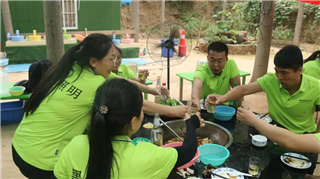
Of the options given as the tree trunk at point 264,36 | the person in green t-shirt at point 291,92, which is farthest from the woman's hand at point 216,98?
the tree trunk at point 264,36

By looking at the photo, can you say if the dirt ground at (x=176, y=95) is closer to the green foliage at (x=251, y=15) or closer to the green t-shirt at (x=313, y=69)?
the green t-shirt at (x=313, y=69)

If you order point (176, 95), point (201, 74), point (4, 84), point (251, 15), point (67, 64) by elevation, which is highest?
point (251, 15)

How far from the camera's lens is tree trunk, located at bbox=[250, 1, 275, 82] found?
20.2 ft

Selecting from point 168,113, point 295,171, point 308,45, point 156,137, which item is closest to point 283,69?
point 295,171

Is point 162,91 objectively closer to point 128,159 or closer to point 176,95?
point 128,159

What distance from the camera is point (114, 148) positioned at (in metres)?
1.33

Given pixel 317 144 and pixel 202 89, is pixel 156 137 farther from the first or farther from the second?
pixel 202 89

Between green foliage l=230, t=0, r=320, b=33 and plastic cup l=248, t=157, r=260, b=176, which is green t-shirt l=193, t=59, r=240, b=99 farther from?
green foliage l=230, t=0, r=320, b=33

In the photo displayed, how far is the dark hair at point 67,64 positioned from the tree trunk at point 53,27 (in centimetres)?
269

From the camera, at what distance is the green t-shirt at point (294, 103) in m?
2.46

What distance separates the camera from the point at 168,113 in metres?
2.54

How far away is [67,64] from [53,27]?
2801 millimetres

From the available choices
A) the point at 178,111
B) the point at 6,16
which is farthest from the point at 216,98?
the point at 6,16

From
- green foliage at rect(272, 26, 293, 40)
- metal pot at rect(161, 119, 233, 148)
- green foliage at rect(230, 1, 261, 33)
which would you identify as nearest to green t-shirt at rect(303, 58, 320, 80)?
metal pot at rect(161, 119, 233, 148)
